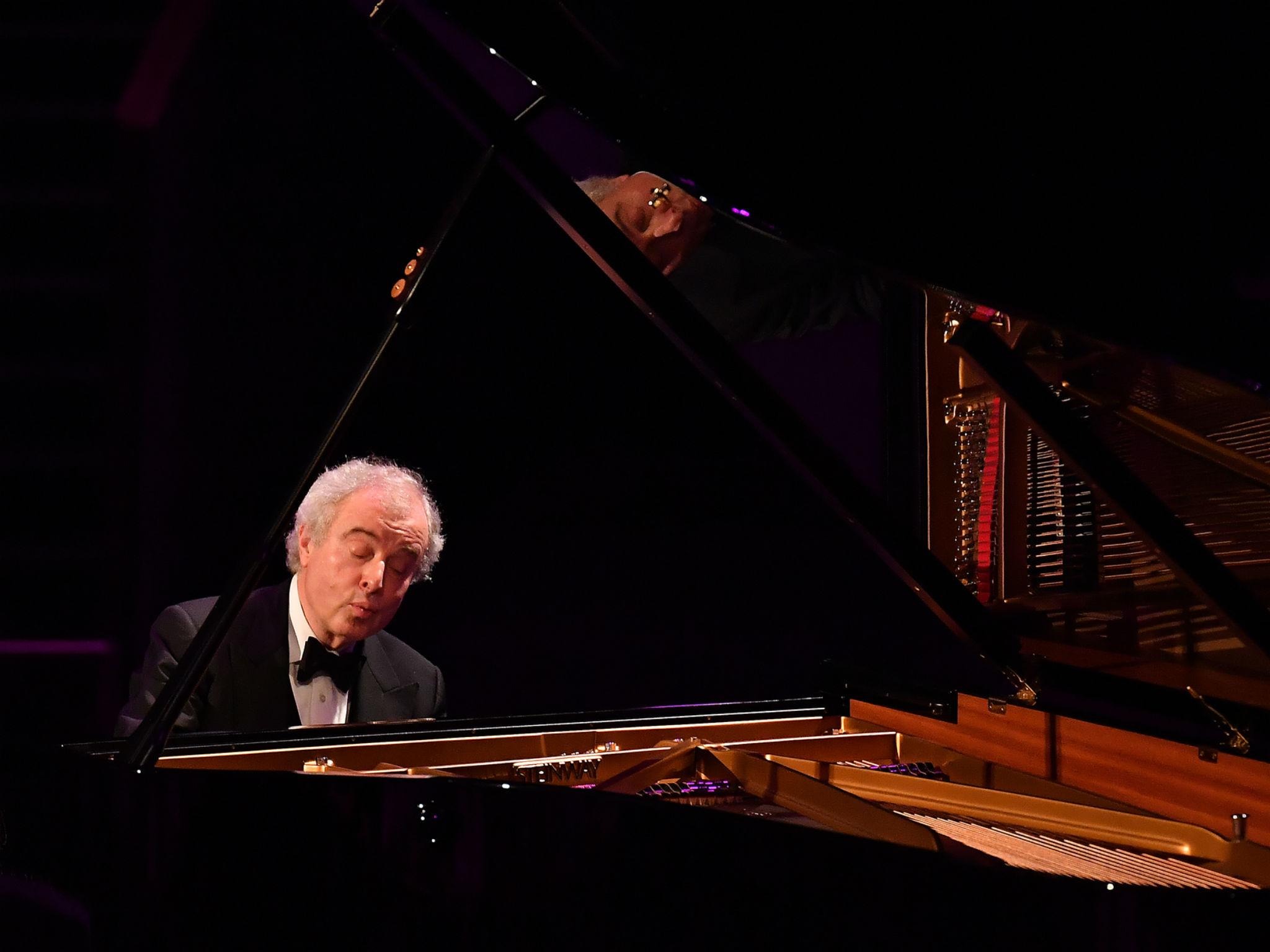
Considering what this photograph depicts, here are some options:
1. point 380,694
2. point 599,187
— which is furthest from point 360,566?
point 599,187

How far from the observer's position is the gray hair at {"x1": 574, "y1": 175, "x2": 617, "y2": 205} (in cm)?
414

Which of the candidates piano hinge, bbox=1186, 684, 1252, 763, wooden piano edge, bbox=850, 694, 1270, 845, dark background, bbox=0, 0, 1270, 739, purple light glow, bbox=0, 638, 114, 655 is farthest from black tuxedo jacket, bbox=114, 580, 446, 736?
piano hinge, bbox=1186, 684, 1252, 763

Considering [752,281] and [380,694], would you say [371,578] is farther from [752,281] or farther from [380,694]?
[752,281]

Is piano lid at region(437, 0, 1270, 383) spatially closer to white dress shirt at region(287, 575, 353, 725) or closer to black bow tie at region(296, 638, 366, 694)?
black bow tie at region(296, 638, 366, 694)

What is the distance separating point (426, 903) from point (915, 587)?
1.06 metres

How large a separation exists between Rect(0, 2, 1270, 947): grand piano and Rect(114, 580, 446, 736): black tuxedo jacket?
40.9 inches

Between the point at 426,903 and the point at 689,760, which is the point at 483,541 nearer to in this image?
the point at 689,760

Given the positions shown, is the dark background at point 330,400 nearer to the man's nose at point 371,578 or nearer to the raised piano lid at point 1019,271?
the man's nose at point 371,578

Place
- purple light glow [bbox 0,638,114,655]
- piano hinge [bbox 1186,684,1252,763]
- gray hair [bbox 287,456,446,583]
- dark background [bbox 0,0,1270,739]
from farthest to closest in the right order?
dark background [bbox 0,0,1270,739]
purple light glow [bbox 0,638,114,655]
gray hair [bbox 287,456,446,583]
piano hinge [bbox 1186,684,1252,763]

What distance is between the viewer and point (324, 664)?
3.39 meters

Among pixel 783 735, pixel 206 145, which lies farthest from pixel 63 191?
pixel 783 735

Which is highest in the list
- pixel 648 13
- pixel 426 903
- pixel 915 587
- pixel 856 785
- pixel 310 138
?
pixel 310 138

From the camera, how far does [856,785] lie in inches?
82.9

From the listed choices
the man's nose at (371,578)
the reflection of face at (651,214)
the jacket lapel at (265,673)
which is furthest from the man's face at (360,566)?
the reflection of face at (651,214)
